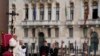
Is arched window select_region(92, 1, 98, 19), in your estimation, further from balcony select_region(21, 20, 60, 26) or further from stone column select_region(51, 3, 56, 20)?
stone column select_region(51, 3, 56, 20)

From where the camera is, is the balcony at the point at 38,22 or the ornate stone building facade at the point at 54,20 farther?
the balcony at the point at 38,22

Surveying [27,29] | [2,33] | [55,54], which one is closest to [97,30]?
[27,29]

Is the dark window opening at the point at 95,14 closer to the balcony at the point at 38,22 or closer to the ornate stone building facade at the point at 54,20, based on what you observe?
the ornate stone building facade at the point at 54,20

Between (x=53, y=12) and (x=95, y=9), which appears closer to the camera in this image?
(x=95, y=9)

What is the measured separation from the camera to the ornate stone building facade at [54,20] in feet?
154

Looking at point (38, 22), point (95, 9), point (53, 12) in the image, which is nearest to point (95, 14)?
point (95, 9)

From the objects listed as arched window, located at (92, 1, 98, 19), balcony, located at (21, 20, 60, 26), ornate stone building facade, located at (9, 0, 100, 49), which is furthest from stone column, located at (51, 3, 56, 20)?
arched window, located at (92, 1, 98, 19)

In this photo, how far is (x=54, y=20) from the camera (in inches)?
1924

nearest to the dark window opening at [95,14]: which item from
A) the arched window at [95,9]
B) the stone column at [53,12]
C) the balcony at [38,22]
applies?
the arched window at [95,9]

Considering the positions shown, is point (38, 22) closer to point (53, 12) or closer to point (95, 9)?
point (53, 12)

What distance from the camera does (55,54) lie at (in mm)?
17469

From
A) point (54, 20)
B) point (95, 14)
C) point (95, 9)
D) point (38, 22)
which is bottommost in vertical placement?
point (38, 22)

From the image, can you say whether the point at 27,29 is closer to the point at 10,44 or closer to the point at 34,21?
the point at 34,21

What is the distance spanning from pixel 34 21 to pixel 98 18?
687 cm
